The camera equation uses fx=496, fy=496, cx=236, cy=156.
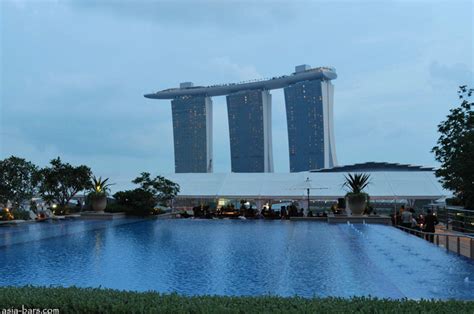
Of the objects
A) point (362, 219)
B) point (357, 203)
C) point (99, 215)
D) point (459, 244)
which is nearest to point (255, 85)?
point (99, 215)

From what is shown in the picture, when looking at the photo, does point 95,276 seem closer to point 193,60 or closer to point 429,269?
point 429,269

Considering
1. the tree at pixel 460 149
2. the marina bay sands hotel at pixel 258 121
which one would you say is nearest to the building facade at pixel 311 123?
the marina bay sands hotel at pixel 258 121

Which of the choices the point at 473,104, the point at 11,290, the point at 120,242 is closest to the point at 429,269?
the point at 11,290

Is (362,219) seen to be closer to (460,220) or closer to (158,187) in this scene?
(460,220)

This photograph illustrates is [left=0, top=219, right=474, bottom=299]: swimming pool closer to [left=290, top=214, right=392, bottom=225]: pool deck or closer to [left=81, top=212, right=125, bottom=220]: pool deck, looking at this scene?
[left=290, top=214, right=392, bottom=225]: pool deck

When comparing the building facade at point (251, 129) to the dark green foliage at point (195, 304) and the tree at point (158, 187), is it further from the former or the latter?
the dark green foliage at point (195, 304)
